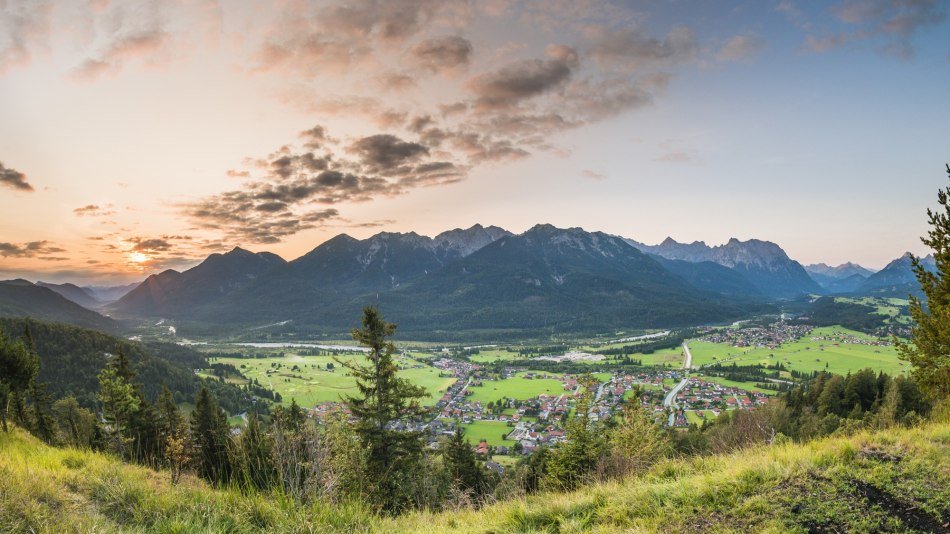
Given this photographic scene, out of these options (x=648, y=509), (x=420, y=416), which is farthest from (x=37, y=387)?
(x=648, y=509)

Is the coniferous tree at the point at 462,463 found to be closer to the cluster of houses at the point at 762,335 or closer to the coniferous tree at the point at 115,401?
the coniferous tree at the point at 115,401

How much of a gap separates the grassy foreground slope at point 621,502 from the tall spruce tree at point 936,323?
5.33 meters

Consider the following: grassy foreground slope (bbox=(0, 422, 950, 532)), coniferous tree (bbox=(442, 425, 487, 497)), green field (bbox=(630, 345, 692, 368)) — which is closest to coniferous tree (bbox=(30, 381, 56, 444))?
coniferous tree (bbox=(442, 425, 487, 497))

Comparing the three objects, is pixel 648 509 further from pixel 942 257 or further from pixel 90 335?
pixel 90 335

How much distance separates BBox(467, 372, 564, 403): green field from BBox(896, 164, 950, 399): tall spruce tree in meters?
77.3

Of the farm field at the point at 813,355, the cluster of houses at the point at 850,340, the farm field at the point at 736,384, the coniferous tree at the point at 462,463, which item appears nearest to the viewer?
the coniferous tree at the point at 462,463

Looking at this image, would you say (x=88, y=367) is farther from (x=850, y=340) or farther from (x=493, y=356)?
(x=850, y=340)

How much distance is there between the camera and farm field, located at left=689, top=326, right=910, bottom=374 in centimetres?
9538

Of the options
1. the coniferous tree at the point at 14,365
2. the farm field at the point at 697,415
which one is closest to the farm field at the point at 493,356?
the farm field at the point at 697,415

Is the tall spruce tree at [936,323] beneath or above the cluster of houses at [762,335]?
above

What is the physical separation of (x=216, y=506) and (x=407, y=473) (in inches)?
539

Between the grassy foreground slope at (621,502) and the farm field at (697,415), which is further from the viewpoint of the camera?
the farm field at (697,415)

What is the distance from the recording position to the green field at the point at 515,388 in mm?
87125

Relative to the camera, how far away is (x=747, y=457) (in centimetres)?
664
